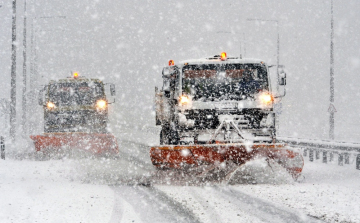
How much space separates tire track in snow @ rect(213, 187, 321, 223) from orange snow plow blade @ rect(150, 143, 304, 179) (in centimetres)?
140

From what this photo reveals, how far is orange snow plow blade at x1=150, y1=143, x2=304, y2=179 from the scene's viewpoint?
985cm

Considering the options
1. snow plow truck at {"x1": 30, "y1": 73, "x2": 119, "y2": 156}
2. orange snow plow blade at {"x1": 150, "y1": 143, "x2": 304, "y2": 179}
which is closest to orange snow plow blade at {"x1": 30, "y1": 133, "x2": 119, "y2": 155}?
snow plow truck at {"x1": 30, "y1": 73, "x2": 119, "y2": 156}

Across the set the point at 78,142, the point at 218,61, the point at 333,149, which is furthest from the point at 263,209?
the point at 333,149

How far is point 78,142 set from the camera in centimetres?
1496

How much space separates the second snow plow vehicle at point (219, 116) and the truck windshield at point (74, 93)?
5.61m

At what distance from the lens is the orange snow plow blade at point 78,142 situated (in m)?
14.7

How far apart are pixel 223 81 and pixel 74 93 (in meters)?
7.12

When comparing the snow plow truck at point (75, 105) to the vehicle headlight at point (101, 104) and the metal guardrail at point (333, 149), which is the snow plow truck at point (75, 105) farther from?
the metal guardrail at point (333, 149)

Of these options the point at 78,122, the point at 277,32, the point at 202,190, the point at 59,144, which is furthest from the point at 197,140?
the point at 277,32

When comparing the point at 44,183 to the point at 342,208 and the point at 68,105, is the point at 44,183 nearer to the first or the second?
the point at 342,208

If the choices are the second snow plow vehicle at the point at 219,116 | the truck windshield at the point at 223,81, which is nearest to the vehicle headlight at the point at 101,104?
the second snow plow vehicle at the point at 219,116

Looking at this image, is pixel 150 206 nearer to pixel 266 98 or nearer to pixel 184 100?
pixel 184 100

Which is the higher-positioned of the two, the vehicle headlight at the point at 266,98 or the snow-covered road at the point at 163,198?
the vehicle headlight at the point at 266,98

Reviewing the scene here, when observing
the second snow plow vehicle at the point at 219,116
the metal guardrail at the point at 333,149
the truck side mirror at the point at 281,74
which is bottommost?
the metal guardrail at the point at 333,149
